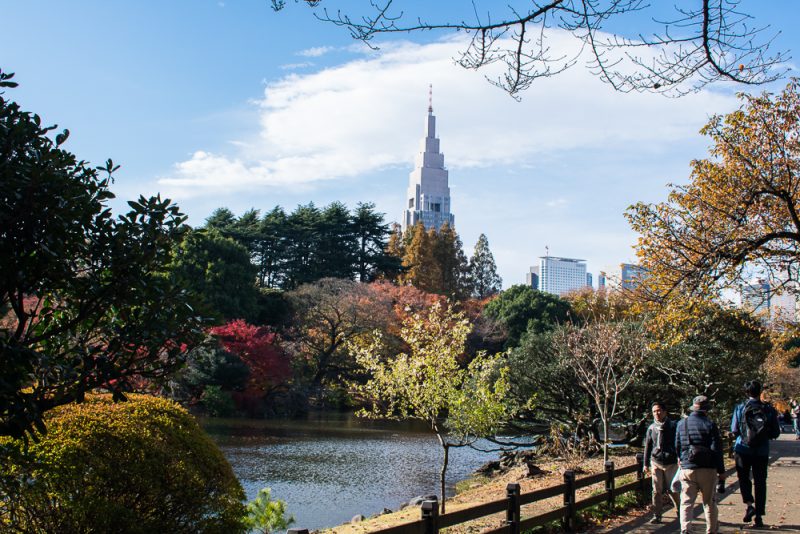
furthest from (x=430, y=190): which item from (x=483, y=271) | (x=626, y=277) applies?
(x=626, y=277)

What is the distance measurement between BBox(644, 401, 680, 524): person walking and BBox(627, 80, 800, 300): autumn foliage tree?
6.47ft

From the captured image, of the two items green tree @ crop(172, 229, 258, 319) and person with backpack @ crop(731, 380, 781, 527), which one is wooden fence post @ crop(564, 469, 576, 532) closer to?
person with backpack @ crop(731, 380, 781, 527)

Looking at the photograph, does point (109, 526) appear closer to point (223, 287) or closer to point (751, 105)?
point (751, 105)

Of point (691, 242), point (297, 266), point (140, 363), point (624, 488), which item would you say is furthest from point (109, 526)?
point (297, 266)

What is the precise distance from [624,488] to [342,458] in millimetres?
12450

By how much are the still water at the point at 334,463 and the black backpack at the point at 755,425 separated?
7.14 m

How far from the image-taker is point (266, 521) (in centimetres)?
891

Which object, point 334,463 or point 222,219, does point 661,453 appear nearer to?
point 334,463

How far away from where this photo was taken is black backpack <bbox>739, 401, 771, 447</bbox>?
7996 mm

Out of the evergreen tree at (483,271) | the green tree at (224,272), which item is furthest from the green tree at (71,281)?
the evergreen tree at (483,271)

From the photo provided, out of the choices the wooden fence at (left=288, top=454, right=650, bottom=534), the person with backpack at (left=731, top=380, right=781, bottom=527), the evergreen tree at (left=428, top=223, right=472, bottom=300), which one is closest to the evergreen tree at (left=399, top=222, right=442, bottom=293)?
the evergreen tree at (left=428, top=223, right=472, bottom=300)

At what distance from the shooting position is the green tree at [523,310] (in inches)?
1686

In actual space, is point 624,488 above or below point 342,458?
above

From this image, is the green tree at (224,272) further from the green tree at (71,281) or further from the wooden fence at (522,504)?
the green tree at (71,281)
